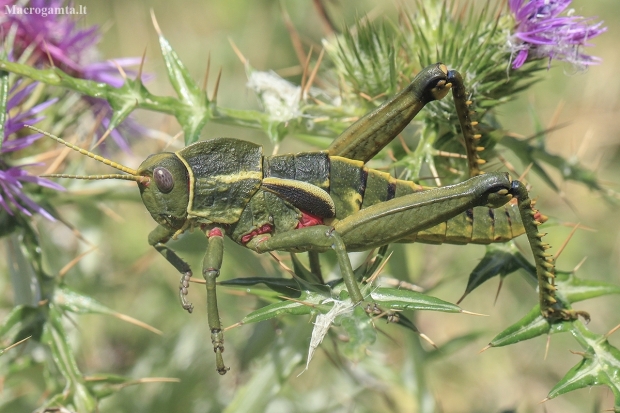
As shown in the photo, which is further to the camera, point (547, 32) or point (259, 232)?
point (547, 32)

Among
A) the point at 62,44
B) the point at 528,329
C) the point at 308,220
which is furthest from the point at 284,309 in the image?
the point at 62,44

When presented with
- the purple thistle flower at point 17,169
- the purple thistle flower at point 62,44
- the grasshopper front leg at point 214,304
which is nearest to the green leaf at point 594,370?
the grasshopper front leg at point 214,304

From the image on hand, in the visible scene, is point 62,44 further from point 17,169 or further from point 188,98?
point 188,98

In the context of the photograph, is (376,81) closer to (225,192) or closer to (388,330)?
(225,192)

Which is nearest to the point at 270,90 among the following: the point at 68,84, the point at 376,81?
the point at 376,81

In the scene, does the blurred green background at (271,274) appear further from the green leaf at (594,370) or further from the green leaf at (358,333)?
the green leaf at (594,370)

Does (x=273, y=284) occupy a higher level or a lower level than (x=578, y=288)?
higher

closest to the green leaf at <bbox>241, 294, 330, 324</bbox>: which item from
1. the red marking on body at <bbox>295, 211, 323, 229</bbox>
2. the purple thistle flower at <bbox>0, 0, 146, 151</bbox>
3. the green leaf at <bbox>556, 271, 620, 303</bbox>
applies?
the red marking on body at <bbox>295, 211, 323, 229</bbox>
